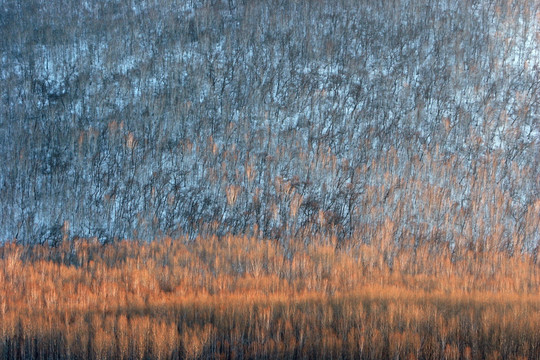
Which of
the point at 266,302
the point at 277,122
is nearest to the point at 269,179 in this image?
the point at 277,122

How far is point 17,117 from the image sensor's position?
13703 mm

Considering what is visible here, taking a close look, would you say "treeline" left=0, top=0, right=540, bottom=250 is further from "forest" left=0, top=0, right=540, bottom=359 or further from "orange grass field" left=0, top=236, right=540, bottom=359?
"orange grass field" left=0, top=236, right=540, bottom=359

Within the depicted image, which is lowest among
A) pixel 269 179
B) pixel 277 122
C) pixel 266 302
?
pixel 266 302

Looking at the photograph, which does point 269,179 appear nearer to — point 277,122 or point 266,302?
point 277,122

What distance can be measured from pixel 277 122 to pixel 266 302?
23.6 feet

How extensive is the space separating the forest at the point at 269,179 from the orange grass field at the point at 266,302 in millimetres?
38

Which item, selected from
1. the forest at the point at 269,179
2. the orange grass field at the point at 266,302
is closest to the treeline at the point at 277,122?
the forest at the point at 269,179

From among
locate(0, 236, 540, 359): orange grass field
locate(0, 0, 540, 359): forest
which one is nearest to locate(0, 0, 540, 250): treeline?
locate(0, 0, 540, 359): forest

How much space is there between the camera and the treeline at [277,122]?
11.0m

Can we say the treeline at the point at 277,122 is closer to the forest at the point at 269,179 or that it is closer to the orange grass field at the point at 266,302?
the forest at the point at 269,179

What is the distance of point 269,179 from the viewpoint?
1191cm

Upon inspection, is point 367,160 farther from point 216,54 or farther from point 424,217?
point 216,54

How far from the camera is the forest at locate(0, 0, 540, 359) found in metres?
6.18

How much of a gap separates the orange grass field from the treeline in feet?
4.74
